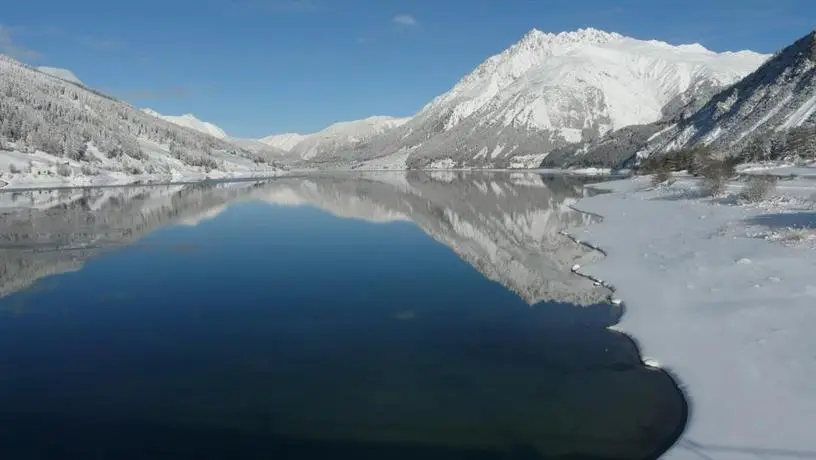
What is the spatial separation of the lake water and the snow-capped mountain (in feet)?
296

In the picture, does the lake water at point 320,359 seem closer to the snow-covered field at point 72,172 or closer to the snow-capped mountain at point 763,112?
the snow-capped mountain at point 763,112

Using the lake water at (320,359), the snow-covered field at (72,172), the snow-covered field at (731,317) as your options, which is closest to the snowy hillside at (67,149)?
the snow-covered field at (72,172)

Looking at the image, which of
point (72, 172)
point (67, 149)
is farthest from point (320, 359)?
point (67, 149)

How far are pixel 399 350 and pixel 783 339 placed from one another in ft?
32.1

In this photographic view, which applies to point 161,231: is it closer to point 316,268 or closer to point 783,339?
point 316,268

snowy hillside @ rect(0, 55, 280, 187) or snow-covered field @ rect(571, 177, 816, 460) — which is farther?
snowy hillside @ rect(0, 55, 280, 187)

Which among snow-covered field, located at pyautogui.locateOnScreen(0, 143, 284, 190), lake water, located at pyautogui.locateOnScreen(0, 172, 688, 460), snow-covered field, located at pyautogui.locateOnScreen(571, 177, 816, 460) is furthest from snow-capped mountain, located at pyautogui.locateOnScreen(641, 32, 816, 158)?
snow-covered field, located at pyautogui.locateOnScreen(0, 143, 284, 190)

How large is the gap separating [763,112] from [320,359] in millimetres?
138616

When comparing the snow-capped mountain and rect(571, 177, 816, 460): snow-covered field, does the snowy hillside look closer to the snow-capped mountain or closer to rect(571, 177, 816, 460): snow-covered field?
rect(571, 177, 816, 460): snow-covered field

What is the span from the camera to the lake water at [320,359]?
11.0 m

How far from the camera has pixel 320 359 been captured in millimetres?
15273

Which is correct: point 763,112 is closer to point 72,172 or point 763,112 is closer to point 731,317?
point 731,317

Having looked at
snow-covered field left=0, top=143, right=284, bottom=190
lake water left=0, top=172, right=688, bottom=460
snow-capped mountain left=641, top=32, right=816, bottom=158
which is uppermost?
snow-capped mountain left=641, top=32, right=816, bottom=158

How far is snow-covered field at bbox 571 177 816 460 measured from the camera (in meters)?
10.2
